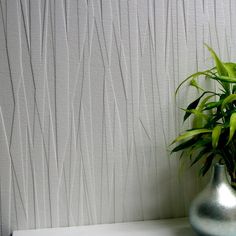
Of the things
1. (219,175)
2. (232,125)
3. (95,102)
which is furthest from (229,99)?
(95,102)

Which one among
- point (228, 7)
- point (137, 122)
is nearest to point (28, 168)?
point (137, 122)

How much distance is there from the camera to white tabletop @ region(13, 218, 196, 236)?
113 centimetres

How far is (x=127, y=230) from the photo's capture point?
1.16 meters

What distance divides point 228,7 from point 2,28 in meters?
0.76

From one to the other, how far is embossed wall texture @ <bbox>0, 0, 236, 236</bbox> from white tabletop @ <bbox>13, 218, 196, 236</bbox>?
28mm

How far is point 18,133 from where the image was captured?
1.14 metres

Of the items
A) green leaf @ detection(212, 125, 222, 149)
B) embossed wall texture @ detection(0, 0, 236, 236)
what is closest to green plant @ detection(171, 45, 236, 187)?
green leaf @ detection(212, 125, 222, 149)

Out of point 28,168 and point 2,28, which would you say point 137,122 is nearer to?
point 28,168

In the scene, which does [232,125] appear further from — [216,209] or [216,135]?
[216,209]

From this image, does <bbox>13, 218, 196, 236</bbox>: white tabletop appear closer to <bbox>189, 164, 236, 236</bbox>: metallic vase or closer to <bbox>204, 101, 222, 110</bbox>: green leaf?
<bbox>189, 164, 236, 236</bbox>: metallic vase

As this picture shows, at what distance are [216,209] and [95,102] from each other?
0.50 metres

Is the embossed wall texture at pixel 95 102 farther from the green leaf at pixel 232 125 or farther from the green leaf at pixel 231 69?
the green leaf at pixel 232 125

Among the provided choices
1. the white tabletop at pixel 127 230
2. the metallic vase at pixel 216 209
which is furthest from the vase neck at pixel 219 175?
the white tabletop at pixel 127 230

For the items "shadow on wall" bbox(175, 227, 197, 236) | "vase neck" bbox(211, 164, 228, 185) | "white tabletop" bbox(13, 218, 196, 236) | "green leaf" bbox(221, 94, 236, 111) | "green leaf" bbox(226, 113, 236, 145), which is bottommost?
"shadow on wall" bbox(175, 227, 197, 236)
